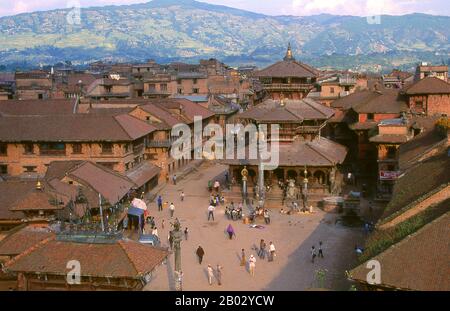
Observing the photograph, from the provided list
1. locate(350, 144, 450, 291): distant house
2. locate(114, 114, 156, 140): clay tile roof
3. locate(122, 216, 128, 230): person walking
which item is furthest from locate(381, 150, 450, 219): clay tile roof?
locate(114, 114, 156, 140): clay tile roof

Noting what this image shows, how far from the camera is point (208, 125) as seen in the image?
8488 centimetres

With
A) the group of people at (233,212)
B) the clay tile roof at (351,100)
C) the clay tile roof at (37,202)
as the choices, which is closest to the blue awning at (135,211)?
the group of people at (233,212)

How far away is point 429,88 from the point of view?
64.7 meters

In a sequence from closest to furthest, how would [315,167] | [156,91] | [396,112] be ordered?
[315,167] < [396,112] < [156,91]

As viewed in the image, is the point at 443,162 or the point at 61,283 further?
the point at 443,162

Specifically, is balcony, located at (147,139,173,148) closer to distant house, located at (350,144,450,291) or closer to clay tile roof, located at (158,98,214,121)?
clay tile roof, located at (158,98,214,121)

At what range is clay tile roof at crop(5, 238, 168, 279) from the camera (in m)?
22.6

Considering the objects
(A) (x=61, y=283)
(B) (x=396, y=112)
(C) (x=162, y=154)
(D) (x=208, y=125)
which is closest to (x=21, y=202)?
(A) (x=61, y=283)

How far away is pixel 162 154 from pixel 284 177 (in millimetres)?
15423

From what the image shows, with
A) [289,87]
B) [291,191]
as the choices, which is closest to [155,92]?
[289,87]

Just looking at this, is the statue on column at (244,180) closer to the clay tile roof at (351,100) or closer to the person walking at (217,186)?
the person walking at (217,186)

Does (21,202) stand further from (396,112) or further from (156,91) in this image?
(156,91)

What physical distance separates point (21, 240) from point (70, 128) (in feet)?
102

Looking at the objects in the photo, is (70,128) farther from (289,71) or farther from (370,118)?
(370,118)
